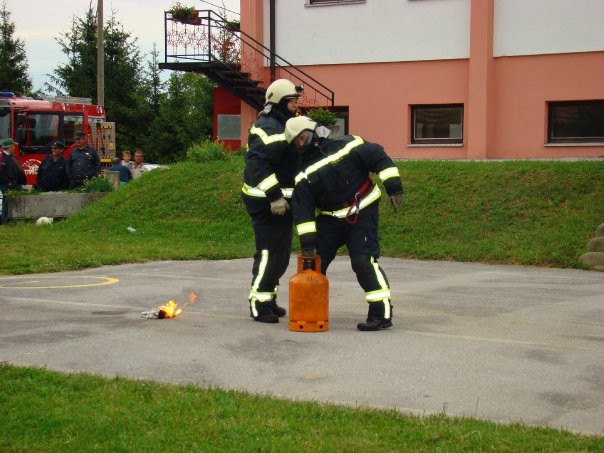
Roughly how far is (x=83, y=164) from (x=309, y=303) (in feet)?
47.6

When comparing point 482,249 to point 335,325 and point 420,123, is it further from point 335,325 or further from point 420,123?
point 420,123

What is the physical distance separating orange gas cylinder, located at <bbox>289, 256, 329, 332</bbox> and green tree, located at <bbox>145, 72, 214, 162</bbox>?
3361cm

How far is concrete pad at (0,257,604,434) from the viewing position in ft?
21.0

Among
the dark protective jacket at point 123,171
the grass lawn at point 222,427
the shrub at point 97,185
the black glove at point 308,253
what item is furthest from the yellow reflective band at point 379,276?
the dark protective jacket at point 123,171

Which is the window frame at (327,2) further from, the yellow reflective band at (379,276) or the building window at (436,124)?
the yellow reflective band at (379,276)

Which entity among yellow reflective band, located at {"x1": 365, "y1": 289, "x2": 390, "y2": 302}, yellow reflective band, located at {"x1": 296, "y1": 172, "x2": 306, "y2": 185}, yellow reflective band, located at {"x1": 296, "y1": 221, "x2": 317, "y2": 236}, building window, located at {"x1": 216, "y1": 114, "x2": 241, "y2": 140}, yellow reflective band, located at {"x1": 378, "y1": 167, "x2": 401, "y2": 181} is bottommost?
yellow reflective band, located at {"x1": 365, "y1": 289, "x2": 390, "y2": 302}

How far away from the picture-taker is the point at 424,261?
1490 cm

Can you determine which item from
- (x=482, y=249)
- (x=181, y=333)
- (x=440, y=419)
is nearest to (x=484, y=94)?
(x=482, y=249)

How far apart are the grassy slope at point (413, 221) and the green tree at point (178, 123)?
2244 centimetres

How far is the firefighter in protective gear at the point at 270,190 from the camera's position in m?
8.96

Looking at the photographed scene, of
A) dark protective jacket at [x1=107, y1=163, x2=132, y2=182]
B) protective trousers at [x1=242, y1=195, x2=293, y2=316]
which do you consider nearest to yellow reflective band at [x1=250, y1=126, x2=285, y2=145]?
protective trousers at [x1=242, y1=195, x2=293, y2=316]

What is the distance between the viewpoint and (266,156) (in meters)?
8.97

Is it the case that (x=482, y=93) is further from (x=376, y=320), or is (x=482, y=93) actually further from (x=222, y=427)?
(x=222, y=427)

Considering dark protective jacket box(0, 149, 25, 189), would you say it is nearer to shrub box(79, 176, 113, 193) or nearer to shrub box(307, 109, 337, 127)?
shrub box(79, 176, 113, 193)
